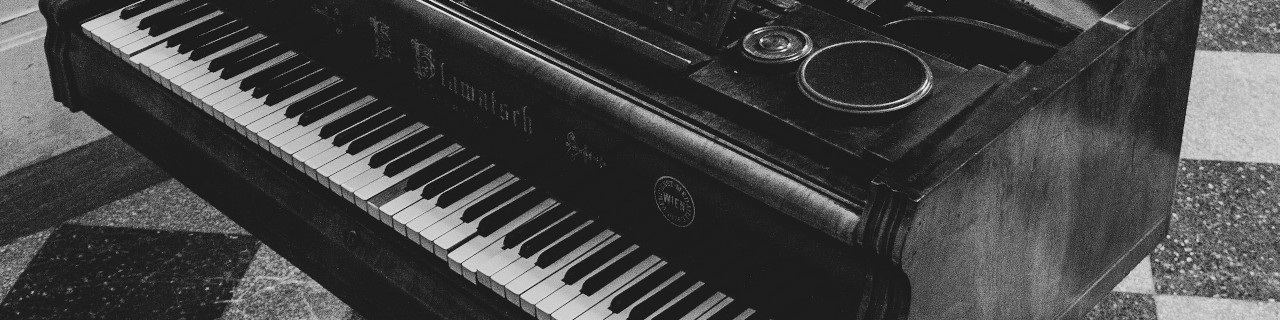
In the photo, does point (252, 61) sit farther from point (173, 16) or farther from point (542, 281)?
point (542, 281)

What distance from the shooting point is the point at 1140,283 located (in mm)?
2783

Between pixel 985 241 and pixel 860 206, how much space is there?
0.76 feet

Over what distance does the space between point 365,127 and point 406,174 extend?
0.17m

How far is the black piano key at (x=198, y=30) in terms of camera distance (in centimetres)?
246

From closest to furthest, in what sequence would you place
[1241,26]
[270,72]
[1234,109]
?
[270,72] → [1234,109] → [1241,26]

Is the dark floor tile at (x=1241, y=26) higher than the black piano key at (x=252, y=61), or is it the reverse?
the black piano key at (x=252, y=61)

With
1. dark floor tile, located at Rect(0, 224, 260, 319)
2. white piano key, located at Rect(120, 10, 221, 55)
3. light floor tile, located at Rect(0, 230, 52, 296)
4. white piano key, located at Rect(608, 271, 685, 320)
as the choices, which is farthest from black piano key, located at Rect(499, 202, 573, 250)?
light floor tile, located at Rect(0, 230, 52, 296)

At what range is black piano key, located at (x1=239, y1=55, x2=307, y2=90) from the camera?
232 cm

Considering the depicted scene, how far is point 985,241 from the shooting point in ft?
5.47

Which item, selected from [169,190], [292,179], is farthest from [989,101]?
[169,190]

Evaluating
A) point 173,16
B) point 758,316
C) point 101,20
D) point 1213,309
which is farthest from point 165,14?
point 1213,309

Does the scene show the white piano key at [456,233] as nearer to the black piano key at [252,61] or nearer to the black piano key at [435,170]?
the black piano key at [435,170]

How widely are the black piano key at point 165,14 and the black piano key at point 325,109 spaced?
463 mm

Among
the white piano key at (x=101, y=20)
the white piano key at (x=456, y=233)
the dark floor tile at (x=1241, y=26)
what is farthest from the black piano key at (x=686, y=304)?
the dark floor tile at (x=1241, y=26)
